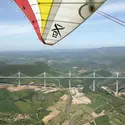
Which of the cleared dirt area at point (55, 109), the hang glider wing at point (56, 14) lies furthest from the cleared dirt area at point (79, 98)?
the hang glider wing at point (56, 14)

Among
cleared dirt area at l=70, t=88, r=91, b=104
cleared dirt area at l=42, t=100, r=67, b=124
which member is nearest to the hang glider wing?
cleared dirt area at l=42, t=100, r=67, b=124

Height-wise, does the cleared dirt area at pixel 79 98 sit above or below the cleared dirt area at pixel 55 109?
above

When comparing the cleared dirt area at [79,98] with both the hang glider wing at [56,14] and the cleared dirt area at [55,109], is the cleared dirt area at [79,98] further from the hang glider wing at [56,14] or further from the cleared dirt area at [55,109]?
the hang glider wing at [56,14]

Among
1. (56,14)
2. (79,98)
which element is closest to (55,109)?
(79,98)

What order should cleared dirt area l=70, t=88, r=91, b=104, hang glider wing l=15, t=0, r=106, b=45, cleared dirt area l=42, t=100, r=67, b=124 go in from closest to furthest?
hang glider wing l=15, t=0, r=106, b=45
cleared dirt area l=42, t=100, r=67, b=124
cleared dirt area l=70, t=88, r=91, b=104

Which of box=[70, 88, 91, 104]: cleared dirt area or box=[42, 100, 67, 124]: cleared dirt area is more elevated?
box=[70, 88, 91, 104]: cleared dirt area

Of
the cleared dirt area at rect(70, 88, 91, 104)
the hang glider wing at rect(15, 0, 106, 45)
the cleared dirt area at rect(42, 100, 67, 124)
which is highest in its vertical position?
the hang glider wing at rect(15, 0, 106, 45)

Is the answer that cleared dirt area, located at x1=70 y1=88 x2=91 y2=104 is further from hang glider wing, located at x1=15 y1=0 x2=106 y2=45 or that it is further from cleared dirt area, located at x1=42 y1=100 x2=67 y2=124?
hang glider wing, located at x1=15 y1=0 x2=106 y2=45

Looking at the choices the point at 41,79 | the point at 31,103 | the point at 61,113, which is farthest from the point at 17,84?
the point at 61,113
